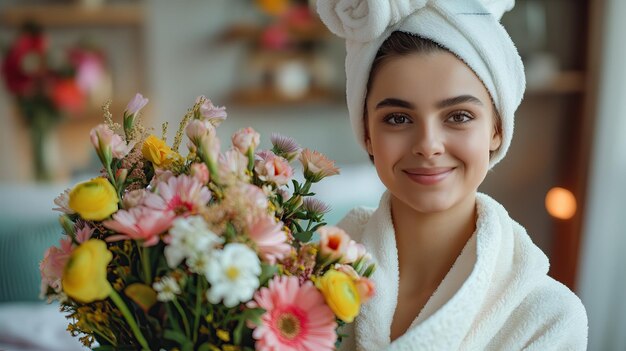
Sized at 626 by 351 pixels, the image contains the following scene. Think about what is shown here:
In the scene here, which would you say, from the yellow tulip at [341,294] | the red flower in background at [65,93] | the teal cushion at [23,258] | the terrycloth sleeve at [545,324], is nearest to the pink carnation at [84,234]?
the yellow tulip at [341,294]

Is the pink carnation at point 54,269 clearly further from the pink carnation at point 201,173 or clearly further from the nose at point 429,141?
the nose at point 429,141

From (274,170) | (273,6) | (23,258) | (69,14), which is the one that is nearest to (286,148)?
(274,170)

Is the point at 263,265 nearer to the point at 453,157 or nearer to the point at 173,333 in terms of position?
the point at 173,333

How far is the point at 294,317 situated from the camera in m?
0.55

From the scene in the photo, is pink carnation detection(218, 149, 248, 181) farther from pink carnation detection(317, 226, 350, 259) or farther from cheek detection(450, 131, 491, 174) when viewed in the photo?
cheek detection(450, 131, 491, 174)

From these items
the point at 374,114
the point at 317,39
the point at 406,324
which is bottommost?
the point at 406,324

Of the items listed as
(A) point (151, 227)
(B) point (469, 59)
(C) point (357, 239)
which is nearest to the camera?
(A) point (151, 227)

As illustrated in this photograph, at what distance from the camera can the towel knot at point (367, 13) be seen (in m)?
0.68

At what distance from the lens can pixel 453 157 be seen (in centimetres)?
70

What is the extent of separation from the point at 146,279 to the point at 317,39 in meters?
2.43

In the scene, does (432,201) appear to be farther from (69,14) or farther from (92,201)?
(69,14)

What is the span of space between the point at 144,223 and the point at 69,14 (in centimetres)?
239

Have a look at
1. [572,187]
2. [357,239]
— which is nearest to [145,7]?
[572,187]

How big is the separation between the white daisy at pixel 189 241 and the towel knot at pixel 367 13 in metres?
0.30
